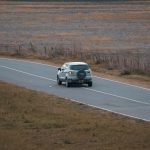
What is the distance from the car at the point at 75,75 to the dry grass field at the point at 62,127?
27.1 ft

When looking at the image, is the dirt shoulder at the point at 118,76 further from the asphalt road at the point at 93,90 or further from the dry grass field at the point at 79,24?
the dry grass field at the point at 79,24

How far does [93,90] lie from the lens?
4291cm

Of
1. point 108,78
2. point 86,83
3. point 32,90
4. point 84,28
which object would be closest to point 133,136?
point 32,90

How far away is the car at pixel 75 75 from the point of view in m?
45.5

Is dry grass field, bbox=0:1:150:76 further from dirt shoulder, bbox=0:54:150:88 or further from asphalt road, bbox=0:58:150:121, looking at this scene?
asphalt road, bbox=0:58:150:121

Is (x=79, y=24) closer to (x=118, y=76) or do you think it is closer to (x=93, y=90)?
(x=118, y=76)

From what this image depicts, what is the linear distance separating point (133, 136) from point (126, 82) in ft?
74.6

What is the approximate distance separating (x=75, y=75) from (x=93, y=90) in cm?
339

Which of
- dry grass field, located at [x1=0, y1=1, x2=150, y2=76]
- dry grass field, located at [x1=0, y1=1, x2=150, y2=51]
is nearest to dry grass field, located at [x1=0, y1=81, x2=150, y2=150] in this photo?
dry grass field, located at [x1=0, y1=1, x2=150, y2=76]

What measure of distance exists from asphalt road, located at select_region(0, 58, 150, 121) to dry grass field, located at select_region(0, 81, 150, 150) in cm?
146

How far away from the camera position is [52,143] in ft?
77.4

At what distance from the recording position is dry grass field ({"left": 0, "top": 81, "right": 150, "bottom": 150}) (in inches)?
911

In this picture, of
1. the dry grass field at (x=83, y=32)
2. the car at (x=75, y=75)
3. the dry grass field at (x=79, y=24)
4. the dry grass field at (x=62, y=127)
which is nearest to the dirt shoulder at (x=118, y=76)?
the dry grass field at (x=83, y=32)

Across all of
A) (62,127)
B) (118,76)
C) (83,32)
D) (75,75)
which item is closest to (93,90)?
(75,75)
